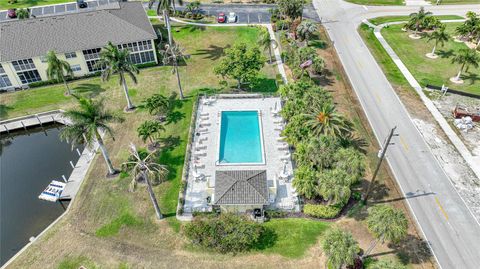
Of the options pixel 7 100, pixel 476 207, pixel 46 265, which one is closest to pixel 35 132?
pixel 7 100

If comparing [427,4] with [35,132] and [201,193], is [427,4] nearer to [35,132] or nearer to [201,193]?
[201,193]

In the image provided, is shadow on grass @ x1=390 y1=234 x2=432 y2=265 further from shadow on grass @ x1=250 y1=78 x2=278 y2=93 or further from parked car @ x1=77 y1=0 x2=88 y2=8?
parked car @ x1=77 y1=0 x2=88 y2=8

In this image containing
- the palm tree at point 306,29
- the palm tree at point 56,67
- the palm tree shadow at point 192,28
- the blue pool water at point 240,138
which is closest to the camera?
the blue pool water at point 240,138

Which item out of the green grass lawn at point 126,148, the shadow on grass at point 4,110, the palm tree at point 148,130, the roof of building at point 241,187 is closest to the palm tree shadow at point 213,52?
the green grass lawn at point 126,148

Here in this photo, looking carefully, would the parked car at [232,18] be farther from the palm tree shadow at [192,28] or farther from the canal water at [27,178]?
the canal water at [27,178]

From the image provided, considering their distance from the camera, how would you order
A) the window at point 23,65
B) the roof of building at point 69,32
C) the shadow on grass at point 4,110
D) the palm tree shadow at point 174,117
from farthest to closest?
the roof of building at point 69,32 < the window at point 23,65 < the shadow on grass at point 4,110 < the palm tree shadow at point 174,117
